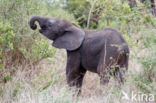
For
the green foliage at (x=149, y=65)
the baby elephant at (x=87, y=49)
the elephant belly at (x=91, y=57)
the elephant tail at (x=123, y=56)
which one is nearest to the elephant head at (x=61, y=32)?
the baby elephant at (x=87, y=49)

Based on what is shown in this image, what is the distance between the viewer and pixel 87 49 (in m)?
6.18

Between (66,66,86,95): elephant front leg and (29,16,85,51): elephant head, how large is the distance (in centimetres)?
46

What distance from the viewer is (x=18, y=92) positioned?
5695mm

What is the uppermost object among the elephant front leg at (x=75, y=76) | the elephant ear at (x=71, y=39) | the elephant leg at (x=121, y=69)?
the elephant ear at (x=71, y=39)

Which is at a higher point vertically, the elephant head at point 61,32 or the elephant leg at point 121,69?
the elephant head at point 61,32

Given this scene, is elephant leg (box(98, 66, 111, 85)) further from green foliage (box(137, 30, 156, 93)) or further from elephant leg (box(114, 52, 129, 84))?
green foliage (box(137, 30, 156, 93))

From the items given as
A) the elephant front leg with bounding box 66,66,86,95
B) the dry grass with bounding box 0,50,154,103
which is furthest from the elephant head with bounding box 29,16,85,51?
the dry grass with bounding box 0,50,154,103

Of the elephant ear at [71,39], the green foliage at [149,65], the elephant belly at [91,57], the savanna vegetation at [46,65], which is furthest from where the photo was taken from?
the elephant ear at [71,39]

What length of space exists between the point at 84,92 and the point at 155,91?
2.16m

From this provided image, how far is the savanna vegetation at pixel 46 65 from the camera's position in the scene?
16.5 feet

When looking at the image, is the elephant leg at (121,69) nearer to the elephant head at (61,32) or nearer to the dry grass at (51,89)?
the dry grass at (51,89)

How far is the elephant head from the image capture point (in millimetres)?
6344

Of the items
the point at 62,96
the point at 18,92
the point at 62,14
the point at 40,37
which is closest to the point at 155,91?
the point at 62,96

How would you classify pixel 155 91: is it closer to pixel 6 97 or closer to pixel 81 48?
pixel 81 48
